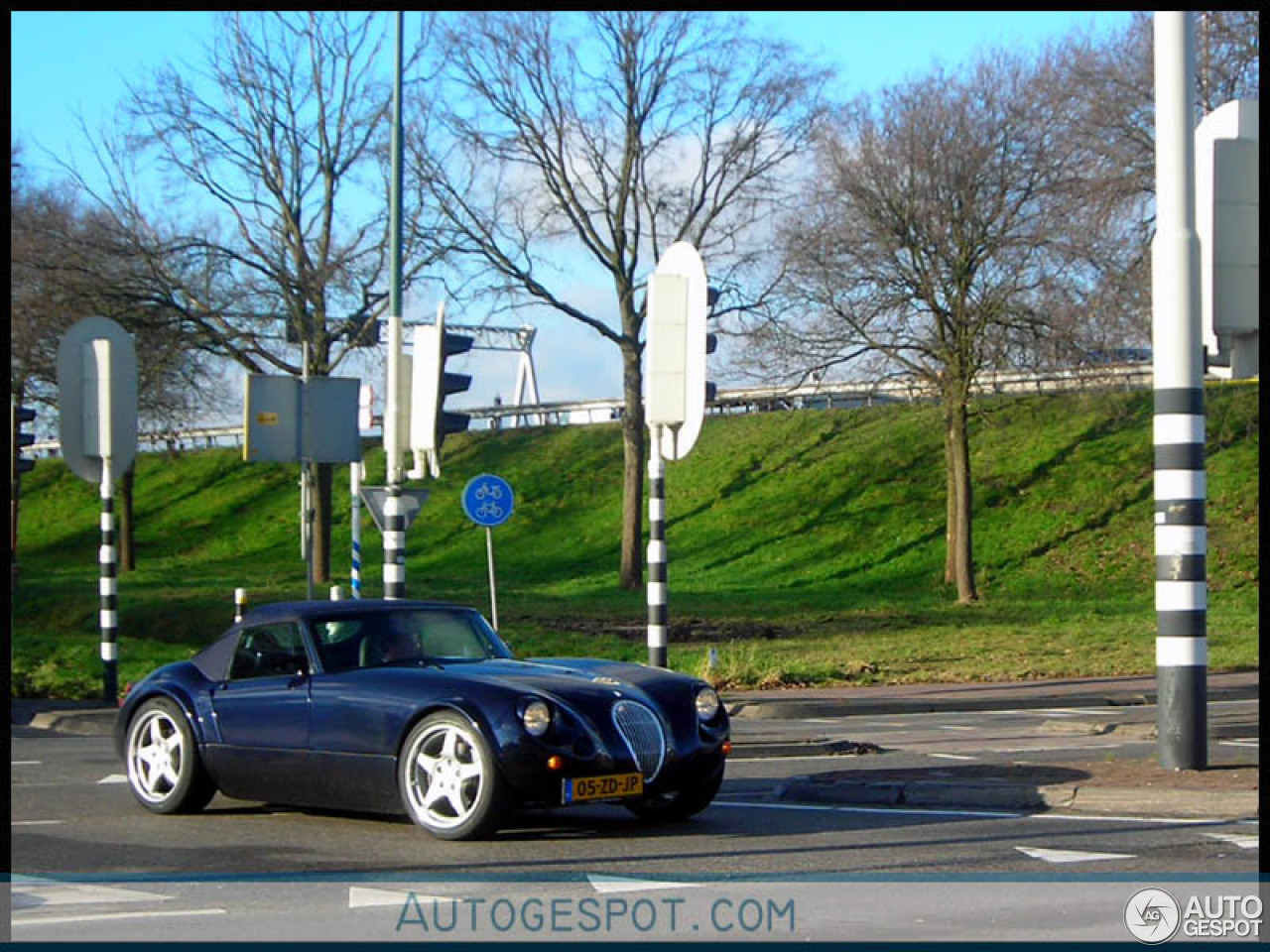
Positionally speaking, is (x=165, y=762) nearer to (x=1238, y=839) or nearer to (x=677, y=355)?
(x=1238, y=839)

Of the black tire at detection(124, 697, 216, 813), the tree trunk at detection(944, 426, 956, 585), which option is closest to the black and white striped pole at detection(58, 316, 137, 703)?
the black tire at detection(124, 697, 216, 813)

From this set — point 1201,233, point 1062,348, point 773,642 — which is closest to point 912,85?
point 1062,348

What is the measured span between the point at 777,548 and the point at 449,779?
3328 centimetres

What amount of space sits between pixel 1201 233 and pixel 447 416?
9728 millimetres

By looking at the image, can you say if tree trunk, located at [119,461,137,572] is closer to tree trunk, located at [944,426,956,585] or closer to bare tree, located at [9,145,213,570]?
bare tree, located at [9,145,213,570]

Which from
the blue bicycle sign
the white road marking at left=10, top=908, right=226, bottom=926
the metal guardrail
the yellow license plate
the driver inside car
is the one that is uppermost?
the metal guardrail

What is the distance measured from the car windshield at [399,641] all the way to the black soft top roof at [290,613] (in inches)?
1.9

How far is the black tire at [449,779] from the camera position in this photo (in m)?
8.93

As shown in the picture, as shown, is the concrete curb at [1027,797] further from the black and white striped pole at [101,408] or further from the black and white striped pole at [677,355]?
the black and white striped pole at [101,408]

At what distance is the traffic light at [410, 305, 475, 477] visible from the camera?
59.5ft

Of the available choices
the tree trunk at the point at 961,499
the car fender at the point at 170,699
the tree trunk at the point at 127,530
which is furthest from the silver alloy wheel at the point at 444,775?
the tree trunk at the point at 127,530

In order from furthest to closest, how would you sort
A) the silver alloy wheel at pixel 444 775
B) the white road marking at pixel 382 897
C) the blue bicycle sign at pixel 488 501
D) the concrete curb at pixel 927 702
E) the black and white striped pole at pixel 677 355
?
the blue bicycle sign at pixel 488 501 < the concrete curb at pixel 927 702 < the black and white striped pole at pixel 677 355 < the silver alloy wheel at pixel 444 775 < the white road marking at pixel 382 897

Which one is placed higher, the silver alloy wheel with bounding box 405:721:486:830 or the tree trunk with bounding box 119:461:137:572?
the tree trunk with bounding box 119:461:137:572

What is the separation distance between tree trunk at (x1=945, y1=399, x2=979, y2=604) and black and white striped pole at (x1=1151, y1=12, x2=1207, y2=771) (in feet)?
76.7
